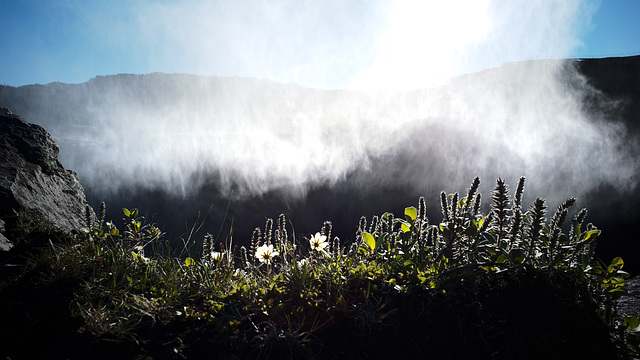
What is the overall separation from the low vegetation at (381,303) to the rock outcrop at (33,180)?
4.61 ft

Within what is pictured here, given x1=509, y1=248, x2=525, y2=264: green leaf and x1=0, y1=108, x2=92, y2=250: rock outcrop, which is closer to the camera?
x1=509, y1=248, x2=525, y2=264: green leaf

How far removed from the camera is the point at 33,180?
3455 millimetres

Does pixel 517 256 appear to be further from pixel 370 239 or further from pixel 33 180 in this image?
pixel 33 180

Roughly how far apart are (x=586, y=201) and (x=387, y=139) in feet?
23.3

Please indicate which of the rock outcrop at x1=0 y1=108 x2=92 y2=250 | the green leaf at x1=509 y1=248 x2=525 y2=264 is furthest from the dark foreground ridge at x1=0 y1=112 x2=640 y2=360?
the rock outcrop at x1=0 y1=108 x2=92 y2=250

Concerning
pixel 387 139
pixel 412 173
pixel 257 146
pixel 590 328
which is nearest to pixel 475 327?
pixel 590 328

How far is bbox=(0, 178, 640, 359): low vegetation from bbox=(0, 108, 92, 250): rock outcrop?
1404mm

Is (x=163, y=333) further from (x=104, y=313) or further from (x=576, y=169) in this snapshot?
(x=576, y=169)

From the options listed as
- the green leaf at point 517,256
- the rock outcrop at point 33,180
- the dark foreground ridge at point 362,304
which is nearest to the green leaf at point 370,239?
the dark foreground ridge at point 362,304

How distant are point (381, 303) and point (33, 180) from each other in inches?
154

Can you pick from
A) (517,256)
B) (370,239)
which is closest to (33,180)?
(370,239)

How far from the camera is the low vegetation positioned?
1.41m

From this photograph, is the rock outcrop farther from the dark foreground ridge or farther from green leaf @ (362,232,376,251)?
green leaf @ (362,232,376,251)

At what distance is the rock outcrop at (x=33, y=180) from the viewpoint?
295 cm
